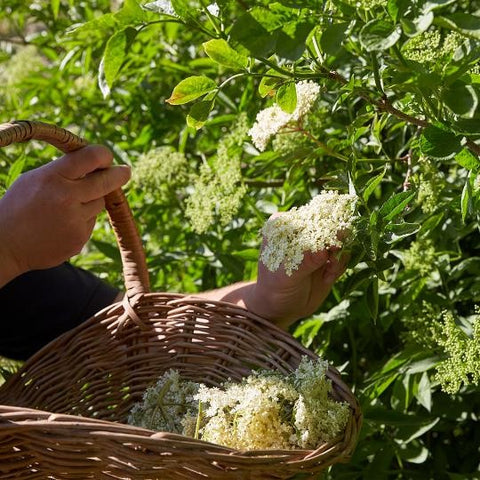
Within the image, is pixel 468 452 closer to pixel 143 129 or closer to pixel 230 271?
pixel 230 271

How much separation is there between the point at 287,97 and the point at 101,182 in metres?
0.37

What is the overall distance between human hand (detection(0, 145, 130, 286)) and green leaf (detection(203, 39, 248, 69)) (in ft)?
1.16

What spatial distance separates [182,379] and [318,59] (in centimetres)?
50

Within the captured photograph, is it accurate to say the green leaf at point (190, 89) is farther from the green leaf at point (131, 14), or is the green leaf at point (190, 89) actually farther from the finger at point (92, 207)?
the finger at point (92, 207)

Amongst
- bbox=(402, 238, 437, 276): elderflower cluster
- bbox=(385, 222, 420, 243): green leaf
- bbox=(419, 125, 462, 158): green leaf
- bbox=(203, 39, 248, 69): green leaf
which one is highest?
bbox=(203, 39, 248, 69): green leaf

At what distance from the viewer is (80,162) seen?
1.24 m

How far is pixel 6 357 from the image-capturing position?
164 cm

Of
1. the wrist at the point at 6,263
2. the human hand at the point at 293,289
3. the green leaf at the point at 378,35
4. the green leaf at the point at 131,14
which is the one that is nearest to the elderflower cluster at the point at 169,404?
the human hand at the point at 293,289

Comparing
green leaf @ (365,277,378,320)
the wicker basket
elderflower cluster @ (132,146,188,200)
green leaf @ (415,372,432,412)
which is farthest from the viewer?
elderflower cluster @ (132,146,188,200)

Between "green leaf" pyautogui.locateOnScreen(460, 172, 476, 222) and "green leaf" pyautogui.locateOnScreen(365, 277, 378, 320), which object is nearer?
"green leaf" pyautogui.locateOnScreen(460, 172, 476, 222)

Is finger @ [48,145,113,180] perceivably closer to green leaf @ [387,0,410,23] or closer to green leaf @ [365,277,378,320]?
green leaf @ [365,277,378,320]

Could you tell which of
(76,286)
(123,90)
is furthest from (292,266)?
(123,90)

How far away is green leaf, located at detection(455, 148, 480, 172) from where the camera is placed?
0.94 metres

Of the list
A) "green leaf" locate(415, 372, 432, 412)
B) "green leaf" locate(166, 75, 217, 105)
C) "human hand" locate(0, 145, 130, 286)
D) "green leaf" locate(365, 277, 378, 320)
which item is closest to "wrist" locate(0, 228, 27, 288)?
"human hand" locate(0, 145, 130, 286)
